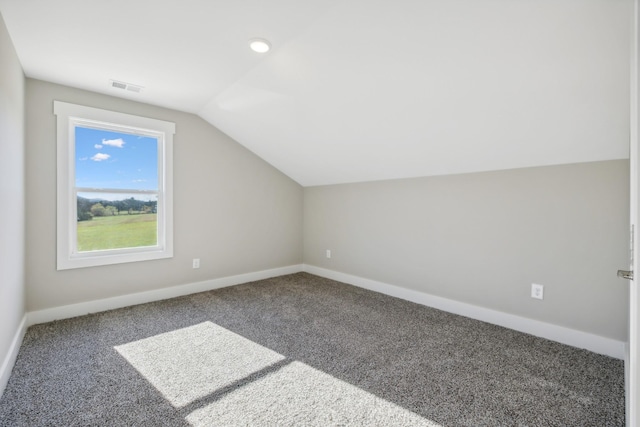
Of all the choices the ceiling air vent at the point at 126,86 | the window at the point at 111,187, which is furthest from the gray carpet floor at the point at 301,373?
the ceiling air vent at the point at 126,86

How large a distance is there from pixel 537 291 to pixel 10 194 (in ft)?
13.2

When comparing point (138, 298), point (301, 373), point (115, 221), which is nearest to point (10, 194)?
point (115, 221)

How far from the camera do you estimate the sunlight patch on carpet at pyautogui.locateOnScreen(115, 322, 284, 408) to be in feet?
6.09

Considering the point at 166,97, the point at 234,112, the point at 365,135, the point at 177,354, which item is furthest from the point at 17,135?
the point at 365,135

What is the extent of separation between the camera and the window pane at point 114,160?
304cm

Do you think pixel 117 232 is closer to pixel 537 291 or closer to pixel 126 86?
pixel 126 86

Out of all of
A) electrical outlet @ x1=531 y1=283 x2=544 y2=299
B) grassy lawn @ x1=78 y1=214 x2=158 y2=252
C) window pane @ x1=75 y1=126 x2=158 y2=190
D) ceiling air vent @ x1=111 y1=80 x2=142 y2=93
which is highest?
ceiling air vent @ x1=111 y1=80 x2=142 y2=93

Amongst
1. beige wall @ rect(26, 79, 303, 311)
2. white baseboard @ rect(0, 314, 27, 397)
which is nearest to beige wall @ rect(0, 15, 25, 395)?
white baseboard @ rect(0, 314, 27, 397)

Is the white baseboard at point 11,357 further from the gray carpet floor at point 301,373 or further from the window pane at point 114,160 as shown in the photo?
the window pane at point 114,160

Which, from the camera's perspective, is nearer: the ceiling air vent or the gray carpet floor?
the gray carpet floor

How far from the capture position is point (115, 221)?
326cm

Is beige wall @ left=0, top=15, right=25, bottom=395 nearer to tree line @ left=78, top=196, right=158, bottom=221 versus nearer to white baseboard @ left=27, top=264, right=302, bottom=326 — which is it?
white baseboard @ left=27, top=264, right=302, bottom=326

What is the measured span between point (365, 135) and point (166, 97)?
6.89 ft

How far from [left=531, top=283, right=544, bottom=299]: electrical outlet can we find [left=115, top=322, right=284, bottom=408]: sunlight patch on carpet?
2.15m
